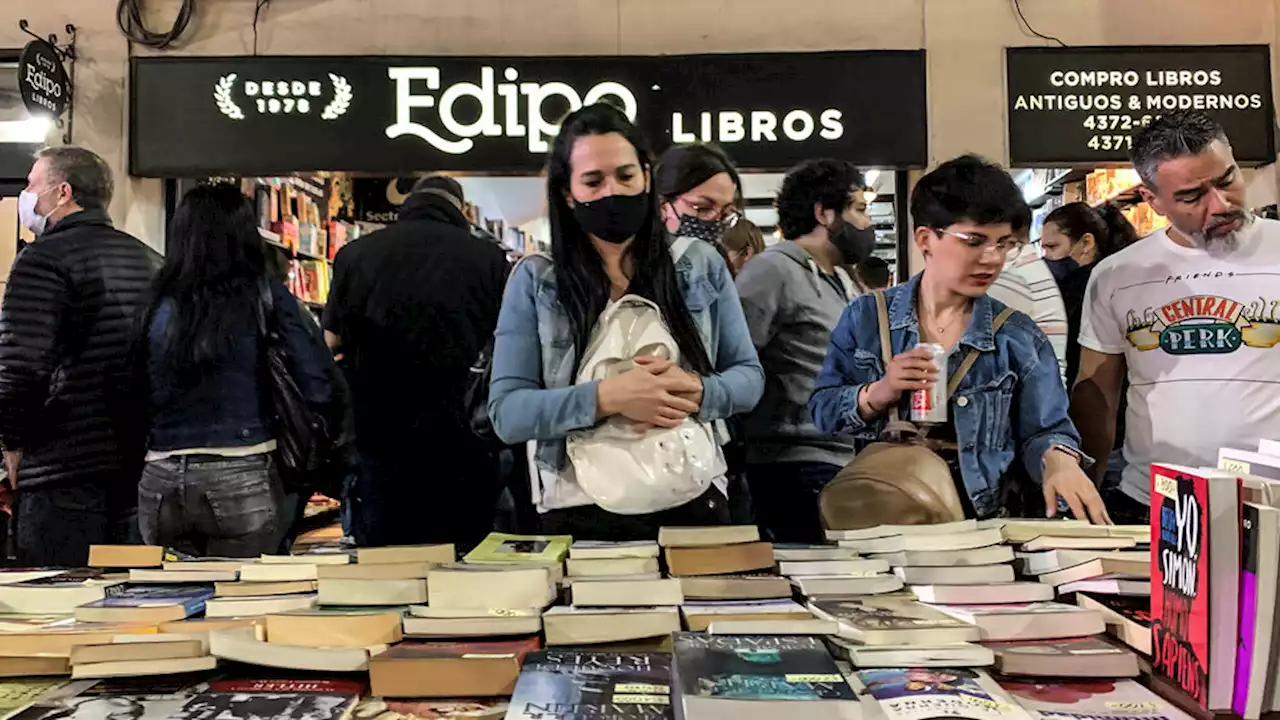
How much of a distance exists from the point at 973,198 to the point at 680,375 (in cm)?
68

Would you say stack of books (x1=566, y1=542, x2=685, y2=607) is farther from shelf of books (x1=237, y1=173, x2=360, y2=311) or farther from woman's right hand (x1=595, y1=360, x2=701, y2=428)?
shelf of books (x1=237, y1=173, x2=360, y2=311)

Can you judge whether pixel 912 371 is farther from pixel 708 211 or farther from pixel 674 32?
pixel 674 32

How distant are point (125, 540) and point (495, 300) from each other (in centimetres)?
126

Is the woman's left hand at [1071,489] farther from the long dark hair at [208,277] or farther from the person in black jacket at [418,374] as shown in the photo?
the long dark hair at [208,277]

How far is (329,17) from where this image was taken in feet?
14.2

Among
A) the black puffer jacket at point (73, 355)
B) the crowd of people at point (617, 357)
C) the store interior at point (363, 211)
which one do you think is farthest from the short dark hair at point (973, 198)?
the store interior at point (363, 211)

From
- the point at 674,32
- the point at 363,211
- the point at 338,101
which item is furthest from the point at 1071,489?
the point at 363,211

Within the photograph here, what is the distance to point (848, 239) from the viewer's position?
264cm

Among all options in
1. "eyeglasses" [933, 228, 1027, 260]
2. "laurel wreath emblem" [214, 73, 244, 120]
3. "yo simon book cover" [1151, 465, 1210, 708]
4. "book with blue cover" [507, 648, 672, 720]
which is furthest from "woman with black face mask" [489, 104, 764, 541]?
"laurel wreath emblem" [214, 73, 244, 120]

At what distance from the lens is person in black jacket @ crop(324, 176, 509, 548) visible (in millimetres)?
2756

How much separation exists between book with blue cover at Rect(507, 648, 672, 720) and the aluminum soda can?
0.93 meters

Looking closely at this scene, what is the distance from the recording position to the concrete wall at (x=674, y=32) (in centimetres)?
423

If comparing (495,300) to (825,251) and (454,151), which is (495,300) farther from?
(454,151)

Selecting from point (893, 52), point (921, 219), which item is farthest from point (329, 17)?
point (921, 219)
